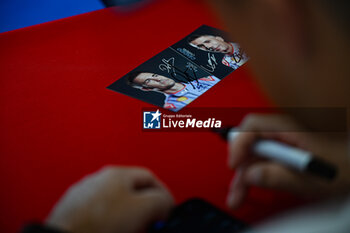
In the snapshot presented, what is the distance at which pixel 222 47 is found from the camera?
2.77 ft

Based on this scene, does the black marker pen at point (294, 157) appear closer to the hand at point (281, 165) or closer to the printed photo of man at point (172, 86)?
the hand at point (281, 165)

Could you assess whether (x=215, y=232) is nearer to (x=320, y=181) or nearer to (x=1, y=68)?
(x=320, y=181)

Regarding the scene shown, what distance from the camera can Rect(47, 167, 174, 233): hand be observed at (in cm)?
41

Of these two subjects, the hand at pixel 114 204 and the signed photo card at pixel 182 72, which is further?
the signed photo card at pixel 182 72

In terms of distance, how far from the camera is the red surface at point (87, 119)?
55 centimetres

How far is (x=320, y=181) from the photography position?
1.38 ft

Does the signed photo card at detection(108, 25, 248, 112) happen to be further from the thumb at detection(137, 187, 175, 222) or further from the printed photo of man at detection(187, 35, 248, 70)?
the thumb at detection(137, 187, 175, 222)

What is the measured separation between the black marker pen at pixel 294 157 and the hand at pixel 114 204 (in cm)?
15
